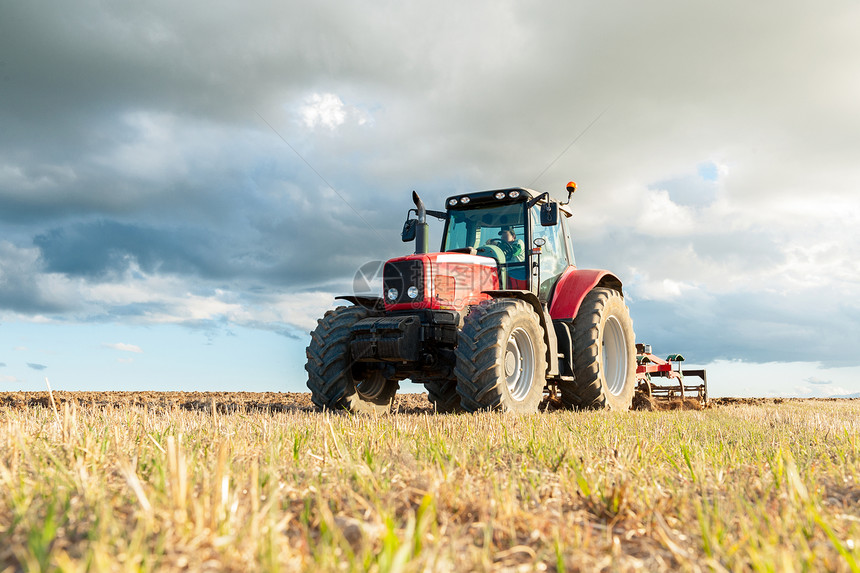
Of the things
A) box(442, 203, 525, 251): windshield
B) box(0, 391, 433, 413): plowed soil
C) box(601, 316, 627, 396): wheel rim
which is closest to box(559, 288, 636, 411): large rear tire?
box(601, 316, 627, 396): wheel rim

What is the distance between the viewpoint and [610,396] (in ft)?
30.8

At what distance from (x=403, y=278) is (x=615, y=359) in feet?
14.3

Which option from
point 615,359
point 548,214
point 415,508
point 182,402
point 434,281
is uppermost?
point 548,214

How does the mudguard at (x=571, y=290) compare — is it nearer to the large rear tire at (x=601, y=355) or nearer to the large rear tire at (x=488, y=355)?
the large rear tire at (x=601, y=355)

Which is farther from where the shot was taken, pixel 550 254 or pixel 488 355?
pixel 550 254

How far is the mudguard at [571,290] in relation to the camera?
8594 millimetres

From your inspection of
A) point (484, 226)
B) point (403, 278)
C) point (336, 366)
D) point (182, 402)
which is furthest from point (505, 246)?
point (182, 402)

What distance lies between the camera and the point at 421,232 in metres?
8.29

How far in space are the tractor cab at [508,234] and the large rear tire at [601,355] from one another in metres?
0.70

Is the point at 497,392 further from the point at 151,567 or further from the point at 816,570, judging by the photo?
the point at 151,567

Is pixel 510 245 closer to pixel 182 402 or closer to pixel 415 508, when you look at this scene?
pixel 182 402

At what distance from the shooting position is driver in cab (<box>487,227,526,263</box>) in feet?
27.5

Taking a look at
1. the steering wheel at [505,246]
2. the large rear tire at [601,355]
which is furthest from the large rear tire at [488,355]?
the large rear tire at [601,355]

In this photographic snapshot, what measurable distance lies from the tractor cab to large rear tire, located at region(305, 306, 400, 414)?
1696 mm
